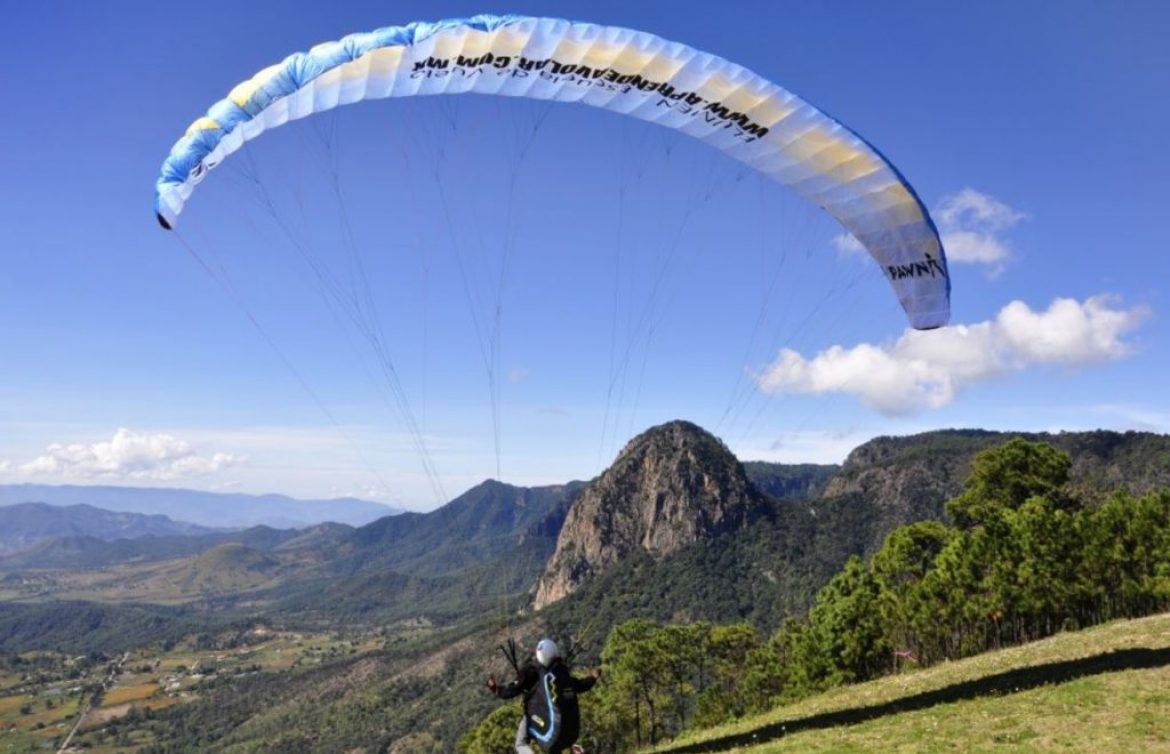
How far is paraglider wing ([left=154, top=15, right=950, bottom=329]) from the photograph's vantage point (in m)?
16.0

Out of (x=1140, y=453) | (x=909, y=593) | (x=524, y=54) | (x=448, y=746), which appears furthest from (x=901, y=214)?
(x=1140, y=453)

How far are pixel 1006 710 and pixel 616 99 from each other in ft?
53.0

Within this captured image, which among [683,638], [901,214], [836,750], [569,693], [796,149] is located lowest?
[683,638]

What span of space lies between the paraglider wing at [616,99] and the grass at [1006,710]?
8.63 m

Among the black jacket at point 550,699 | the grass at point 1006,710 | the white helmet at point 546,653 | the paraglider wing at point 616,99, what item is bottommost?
the grass at point 1006,710

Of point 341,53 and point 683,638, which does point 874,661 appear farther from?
point 341,53

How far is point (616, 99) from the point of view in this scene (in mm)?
18219

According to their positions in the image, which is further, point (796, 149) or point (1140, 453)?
point (1140, 453)

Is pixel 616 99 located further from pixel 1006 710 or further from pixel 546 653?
pixel 1006 710

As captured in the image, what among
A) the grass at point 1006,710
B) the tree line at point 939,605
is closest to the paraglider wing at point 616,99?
the grass at point 1006,710

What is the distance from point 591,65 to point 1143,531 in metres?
36.5

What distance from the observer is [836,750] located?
14258 mm

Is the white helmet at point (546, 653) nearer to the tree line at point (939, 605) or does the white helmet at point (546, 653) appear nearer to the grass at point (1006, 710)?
the grass at point (1006, 710)

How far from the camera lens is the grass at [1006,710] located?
532 inches
